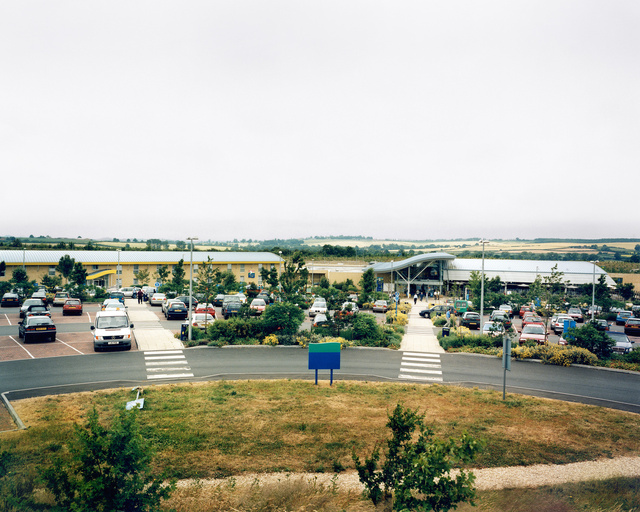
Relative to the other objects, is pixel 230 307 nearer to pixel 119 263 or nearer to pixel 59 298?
pixel 59 298

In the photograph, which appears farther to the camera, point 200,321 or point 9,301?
point 9,301

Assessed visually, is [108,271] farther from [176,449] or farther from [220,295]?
[176,449]

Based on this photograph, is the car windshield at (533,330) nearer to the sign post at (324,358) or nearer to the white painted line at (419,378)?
the white painted line at (419,378)

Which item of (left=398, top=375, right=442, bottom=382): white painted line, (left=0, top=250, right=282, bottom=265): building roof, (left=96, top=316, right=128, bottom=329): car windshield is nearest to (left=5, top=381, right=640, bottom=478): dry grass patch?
(left=398, top=375, right=442, bottom=382): white painted line

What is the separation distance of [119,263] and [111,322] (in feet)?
134

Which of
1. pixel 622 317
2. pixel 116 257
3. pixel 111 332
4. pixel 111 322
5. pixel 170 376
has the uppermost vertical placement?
pixel 116 257

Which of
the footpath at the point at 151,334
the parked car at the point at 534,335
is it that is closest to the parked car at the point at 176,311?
the footpath at the point at 151,334

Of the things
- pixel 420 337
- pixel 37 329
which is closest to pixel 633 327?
pixel 420 337

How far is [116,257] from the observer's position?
205ft

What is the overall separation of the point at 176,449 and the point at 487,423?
814cm

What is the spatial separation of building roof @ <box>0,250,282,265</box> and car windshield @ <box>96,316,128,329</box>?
24.9 meters

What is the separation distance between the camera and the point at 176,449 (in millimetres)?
9719

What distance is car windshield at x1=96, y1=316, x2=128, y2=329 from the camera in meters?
22.3

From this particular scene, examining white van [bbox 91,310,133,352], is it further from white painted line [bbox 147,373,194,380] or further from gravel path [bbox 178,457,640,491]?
gravel path [bbox 178,457,640,491]
